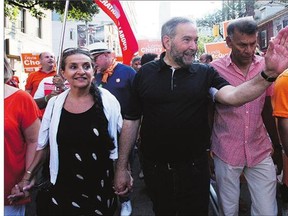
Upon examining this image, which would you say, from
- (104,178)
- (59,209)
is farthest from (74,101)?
(59,209)

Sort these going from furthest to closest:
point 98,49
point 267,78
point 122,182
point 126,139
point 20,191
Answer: point 98,49 → point 126,139 → point 122,182 → point 20,191 → point 267,78

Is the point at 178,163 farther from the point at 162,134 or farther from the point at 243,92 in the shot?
the point at 243,92

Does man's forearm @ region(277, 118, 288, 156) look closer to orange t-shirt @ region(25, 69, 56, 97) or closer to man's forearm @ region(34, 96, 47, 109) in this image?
man's forearm @ region(34, 96, 47, 109)

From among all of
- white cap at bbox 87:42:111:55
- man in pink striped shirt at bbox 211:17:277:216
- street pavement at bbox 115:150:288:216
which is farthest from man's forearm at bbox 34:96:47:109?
man in pink striped shirt at bbox 211:17:277:216

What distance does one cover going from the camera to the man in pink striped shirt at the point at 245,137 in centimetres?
278

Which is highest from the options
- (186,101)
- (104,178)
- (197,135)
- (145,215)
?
(186,101)

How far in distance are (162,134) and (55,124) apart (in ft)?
2.59

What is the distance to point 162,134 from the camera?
271 cm

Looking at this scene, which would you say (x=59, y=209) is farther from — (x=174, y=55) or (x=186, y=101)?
(x=174, y=55)

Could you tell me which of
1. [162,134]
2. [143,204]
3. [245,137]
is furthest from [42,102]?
[245,137]

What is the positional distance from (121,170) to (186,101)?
728mm

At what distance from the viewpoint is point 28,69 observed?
1570cm

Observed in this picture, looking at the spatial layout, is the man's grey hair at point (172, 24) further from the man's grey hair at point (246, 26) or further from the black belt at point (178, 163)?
the black belt at point (178, 163)

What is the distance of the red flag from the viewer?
222 inches
